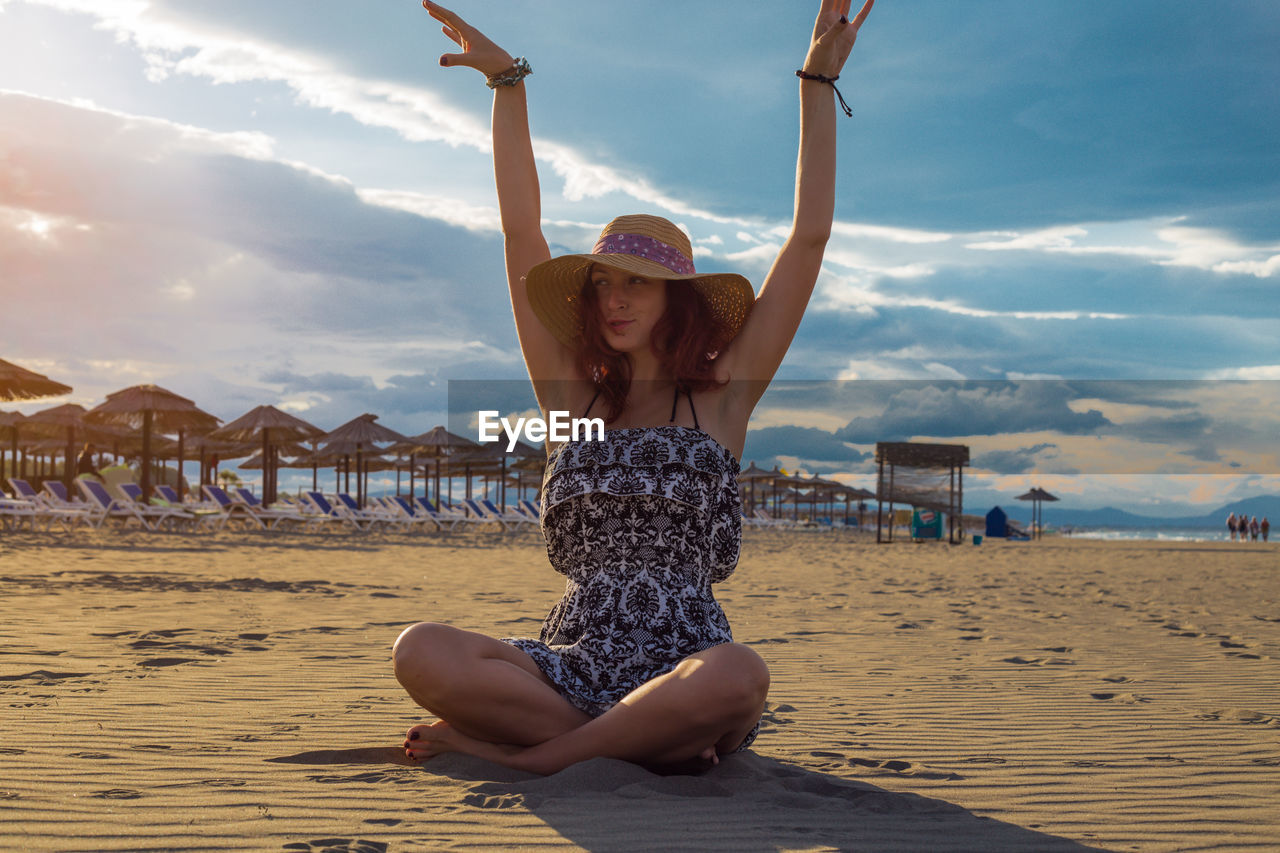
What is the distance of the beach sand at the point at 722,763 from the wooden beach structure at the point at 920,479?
1701cm

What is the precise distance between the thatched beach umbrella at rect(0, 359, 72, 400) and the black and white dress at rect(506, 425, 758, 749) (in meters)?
17.0

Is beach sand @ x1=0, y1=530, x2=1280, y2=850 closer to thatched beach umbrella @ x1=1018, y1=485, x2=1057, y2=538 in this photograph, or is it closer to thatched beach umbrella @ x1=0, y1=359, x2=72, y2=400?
thatched beach umbrella @ x1=0, y1=359, x2=72, y2=400

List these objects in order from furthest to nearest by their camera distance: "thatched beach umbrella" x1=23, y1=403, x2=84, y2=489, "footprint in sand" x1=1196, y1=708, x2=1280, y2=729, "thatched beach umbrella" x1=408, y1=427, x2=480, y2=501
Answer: "thatched beach umbrella" x1=408, y1=427, x2=480, y2=501 < "thatched beach umbrella" x1=23, y1=403, x2=84, y2=489 < "footprint in sand" x1=1196, y1=708, x2=1280, y2=729

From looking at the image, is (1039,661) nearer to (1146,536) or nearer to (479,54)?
(479,54)

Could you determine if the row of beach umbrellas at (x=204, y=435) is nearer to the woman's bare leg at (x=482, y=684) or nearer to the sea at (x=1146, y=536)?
the woman's bare leg at (x=482, y=684)

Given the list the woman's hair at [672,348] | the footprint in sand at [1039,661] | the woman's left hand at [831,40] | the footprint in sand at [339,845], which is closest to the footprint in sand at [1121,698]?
the footprint in sand at [1039,661]

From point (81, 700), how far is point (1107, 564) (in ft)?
42.8

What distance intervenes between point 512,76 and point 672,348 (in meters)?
0.88

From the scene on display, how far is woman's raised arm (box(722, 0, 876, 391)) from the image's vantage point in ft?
7.64

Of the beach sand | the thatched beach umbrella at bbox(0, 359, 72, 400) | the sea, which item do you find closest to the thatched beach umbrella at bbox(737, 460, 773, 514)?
the sea

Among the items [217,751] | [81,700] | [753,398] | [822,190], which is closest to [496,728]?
[217,751]

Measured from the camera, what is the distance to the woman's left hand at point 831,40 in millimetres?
2439

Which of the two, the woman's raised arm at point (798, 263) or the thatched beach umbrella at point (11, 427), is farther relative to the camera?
the thatched beach umbrella at point (11, 427)

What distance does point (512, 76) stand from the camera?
255 centimetres
